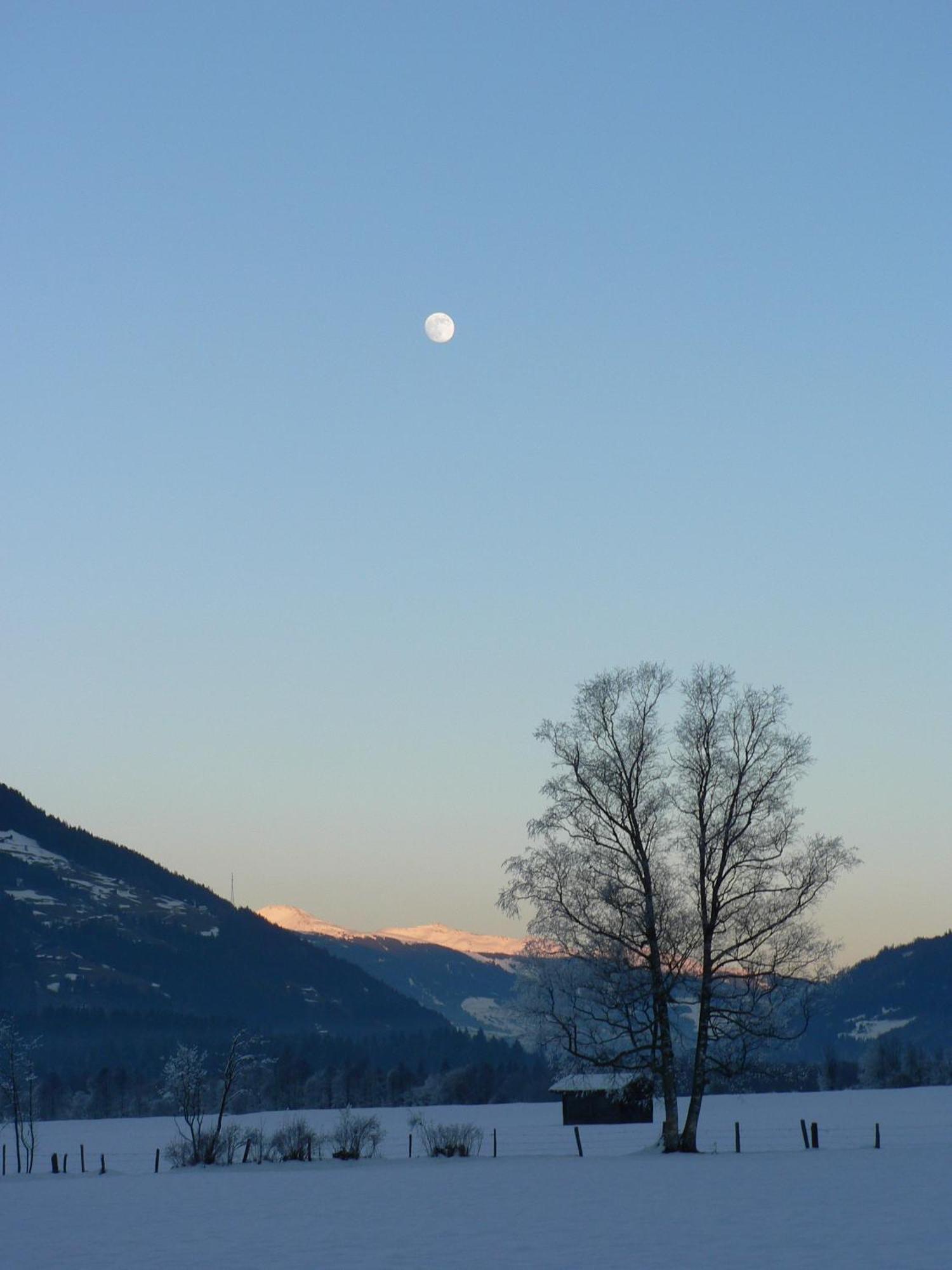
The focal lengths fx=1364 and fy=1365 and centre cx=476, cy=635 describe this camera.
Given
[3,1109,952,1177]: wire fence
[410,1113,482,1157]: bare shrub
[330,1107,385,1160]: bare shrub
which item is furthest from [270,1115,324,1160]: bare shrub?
[410,1113,482,1157]: bare shrub

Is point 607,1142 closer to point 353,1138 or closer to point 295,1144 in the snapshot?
point 353,1138

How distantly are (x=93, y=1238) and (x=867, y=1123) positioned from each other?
235 ft

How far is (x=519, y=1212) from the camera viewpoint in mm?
32156

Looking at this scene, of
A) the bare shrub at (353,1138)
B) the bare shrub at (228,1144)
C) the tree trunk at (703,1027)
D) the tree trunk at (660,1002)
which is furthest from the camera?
the bare shrub at (228,1144)

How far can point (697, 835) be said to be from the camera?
45531mm

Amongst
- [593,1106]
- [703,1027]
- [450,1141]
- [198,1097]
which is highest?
[703,1027]

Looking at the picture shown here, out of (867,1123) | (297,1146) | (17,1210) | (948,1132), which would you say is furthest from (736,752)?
(867,1123)

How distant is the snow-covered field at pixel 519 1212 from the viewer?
80.2ft

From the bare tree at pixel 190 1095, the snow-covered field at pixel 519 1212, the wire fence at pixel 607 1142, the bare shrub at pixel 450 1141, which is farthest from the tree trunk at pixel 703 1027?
the bare tree at pixel 190 1095

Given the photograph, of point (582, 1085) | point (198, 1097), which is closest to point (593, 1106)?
point (582, 1085)

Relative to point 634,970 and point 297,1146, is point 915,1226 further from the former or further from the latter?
point 297,1146

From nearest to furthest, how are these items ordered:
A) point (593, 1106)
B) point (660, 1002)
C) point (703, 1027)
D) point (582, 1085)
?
point (660, 1002) → point (703, 1027) → point (582, 1085) → point (593, 1106)

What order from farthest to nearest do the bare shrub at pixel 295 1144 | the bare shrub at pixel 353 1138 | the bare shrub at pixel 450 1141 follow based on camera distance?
the bare shrub at pixel 295 1144
the bare shrub at pixel 353 1138
the bare shrub at pixel 450 1141

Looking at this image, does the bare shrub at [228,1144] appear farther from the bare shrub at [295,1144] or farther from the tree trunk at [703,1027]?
the tree trunk at [703,1027]
